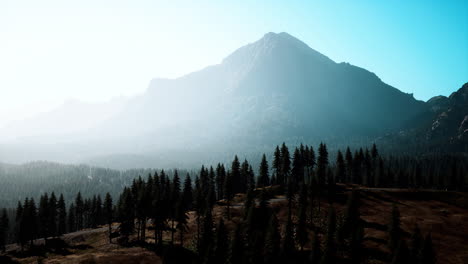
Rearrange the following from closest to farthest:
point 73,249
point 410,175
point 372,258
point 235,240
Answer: point 235,240, point 372,258, point 73,249, point 410,175

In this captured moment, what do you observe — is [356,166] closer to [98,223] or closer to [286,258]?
[286,258]

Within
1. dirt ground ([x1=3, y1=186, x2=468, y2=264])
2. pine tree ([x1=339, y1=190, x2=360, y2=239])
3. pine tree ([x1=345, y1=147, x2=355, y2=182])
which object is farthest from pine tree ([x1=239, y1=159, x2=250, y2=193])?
pine tree ([x1=339, y1=190, x2=360, y2=239])

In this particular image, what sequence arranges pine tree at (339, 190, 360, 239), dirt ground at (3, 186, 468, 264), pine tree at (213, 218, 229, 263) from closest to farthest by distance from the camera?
Result: 1. pine tree at (213, 218, 229, 263)
2. dirt ground at (3, 186, 468, 264)
3. pine tree at (339, 190, 360, 239)

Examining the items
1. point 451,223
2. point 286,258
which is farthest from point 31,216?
point 451,223

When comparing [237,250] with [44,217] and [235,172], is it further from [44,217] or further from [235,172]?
[44,217]

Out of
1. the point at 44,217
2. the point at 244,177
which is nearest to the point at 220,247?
the point at 44,217

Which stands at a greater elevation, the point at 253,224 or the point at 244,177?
the point at 244,177

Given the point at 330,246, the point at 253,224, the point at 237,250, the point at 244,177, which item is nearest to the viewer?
the point at 237,250

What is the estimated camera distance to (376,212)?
9219 cm

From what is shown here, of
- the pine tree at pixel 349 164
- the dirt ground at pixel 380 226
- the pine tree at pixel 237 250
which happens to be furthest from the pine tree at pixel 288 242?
the pine tree at pixel 349 164

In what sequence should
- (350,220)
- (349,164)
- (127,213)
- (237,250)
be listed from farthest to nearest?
(349,164)
(127,213)
(350,220)
(237,250)

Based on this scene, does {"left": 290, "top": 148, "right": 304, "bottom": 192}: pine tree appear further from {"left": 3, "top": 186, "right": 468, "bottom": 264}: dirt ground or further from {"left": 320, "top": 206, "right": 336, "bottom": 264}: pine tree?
{"left": 320, "top": 206, "right": 336, "bottom": 264}: pine tree

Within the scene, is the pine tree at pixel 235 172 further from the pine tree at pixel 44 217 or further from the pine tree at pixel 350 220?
the pine tree at pixel 44 217

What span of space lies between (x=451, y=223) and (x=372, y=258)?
3462 cm
